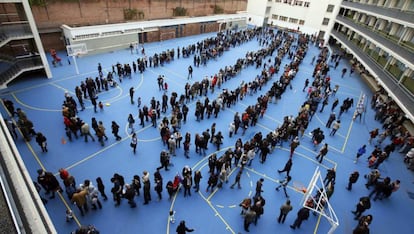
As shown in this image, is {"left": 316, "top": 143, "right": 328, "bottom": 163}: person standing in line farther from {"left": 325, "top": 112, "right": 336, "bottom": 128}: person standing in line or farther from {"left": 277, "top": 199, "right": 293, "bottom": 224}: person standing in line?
{"left": 277, "top": 199, "right": 293, "bottom": 224}: person standing in line

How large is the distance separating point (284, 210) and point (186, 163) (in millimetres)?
5460

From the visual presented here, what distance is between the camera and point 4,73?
54.7ft

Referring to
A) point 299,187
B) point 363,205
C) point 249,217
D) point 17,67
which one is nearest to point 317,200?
point 299,187

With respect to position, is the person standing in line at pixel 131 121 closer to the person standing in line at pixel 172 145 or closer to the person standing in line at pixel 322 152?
the person standing in line at pixel 172 145

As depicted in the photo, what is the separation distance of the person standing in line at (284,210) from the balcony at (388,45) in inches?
592

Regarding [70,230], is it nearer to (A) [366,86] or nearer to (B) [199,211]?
(B) [199,211]

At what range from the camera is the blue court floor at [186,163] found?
955 cm

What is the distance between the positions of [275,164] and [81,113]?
42.9ft

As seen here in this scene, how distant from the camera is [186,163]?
12.4 metres

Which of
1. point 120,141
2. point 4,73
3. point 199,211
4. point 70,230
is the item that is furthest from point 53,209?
point 4,73

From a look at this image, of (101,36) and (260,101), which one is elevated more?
(101,36)

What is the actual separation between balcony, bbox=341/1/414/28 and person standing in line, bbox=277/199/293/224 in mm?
19280

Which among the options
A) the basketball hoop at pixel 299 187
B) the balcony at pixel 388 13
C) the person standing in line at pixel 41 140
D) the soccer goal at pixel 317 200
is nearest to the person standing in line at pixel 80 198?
the person standing in line at pixel 41 140

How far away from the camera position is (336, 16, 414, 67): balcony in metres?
17.2
